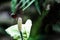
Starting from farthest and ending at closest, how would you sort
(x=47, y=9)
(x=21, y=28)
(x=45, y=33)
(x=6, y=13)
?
(x=6, y=13), (x=45, y=33), (x=47, y=9), (x=21, y=28)

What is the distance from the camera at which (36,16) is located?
149 centimetres

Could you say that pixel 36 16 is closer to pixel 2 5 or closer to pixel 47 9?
pixel 47 9

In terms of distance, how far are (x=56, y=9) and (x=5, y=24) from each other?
32 cm

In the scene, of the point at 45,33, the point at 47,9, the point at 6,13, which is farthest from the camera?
the point at 6,13

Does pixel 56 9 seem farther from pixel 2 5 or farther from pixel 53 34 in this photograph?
pixel 2 5

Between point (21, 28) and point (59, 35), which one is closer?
point (21, 28)

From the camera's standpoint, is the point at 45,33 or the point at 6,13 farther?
the point at 6,13

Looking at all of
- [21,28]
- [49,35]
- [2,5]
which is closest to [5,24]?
[2,5]

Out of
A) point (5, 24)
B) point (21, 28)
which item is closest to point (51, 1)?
point (5, 24)

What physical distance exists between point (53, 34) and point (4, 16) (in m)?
0.31

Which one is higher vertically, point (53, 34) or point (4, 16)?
point (4, 16)

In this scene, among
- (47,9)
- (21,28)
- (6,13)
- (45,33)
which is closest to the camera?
(21,28)

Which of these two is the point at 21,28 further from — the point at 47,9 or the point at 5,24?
the point at 5,24

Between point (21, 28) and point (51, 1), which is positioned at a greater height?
point (51, 1)
